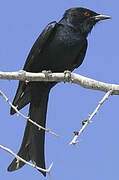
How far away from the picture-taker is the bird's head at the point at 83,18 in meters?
6.11

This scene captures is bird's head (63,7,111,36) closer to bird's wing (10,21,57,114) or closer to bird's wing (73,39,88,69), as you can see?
bird's wing (73,39,88,69)

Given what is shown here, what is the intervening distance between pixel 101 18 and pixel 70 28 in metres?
0.62

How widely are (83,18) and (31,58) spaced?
1139 millimetres

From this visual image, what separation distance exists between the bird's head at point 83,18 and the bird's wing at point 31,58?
16.2 inches

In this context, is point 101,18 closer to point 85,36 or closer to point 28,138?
point 85,36

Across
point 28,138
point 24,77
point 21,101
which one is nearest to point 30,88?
point 21,101

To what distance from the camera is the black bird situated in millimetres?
5680

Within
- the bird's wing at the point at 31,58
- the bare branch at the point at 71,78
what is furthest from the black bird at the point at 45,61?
the bare branch at the point at 71,78

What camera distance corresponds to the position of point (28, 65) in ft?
18.6

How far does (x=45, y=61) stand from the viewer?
18.8 feet

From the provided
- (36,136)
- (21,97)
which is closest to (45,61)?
(21,97)

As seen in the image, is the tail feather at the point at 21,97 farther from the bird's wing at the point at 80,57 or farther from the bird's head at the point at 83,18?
the bird's head at the point at 83,18

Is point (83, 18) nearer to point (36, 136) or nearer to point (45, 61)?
point (45, 61)

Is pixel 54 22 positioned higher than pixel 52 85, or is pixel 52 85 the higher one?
pixel 54 22
